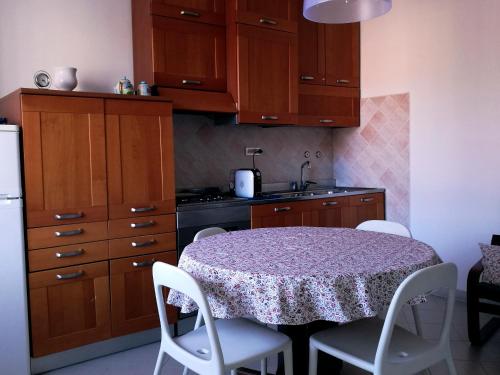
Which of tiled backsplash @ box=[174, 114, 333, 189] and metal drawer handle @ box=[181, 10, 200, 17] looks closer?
metal drawer handle @ box=[181, 10, 200, 17]

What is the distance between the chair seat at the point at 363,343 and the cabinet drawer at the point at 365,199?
227 cm

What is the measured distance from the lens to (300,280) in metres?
1.51

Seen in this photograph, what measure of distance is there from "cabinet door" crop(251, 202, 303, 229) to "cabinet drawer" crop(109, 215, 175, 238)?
0.70 meters

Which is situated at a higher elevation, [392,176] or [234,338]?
[392,176]

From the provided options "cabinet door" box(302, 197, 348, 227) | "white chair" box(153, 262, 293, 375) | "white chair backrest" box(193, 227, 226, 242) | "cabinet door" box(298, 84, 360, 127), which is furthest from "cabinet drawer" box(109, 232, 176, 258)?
"cabinet door" box(298, 84, 360, 127)

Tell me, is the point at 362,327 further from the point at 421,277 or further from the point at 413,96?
the point at 413,96

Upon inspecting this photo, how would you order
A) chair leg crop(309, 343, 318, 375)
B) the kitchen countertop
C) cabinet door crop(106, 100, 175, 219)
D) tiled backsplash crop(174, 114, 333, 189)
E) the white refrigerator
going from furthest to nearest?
tiled backsplash crop(174, 114, 333, 189) < the kitchen countertop < cabinet door crop(106, 100, 175, 219) < the white refrigerator < chair leg crop(309, 343, 318, 375)

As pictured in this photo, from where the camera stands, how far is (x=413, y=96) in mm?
3957

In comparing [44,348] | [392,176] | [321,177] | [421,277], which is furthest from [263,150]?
[421,277]

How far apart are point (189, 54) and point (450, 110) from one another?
7.07 ft

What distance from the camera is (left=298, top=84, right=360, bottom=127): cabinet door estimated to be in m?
4.04

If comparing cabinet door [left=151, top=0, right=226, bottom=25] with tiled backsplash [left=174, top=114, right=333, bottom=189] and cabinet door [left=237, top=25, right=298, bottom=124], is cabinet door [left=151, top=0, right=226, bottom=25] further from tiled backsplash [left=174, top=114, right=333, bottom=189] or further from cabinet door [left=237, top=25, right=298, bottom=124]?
tiled backsplash [left=174, top=114, right=333, bottom=189]

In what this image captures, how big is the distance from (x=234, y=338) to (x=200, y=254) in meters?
0.36

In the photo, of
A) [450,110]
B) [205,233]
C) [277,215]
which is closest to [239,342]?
[205,233]
